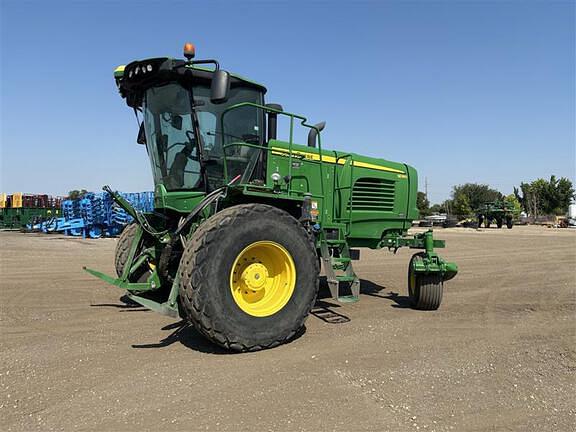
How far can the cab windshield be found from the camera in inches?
205

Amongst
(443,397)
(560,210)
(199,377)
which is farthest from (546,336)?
(560,210)

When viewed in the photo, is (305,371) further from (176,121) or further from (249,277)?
(176,121)

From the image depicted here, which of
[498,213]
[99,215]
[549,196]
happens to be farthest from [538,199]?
[99,215]

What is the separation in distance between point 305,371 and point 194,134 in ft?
10.1

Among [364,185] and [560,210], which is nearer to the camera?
[364,185]

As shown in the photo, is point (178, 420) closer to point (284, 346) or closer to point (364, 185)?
point (284, 346)

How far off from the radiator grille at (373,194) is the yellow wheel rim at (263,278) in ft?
8.03

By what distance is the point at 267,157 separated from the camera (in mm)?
5688

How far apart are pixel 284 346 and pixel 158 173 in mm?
2879

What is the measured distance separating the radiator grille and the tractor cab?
1857 millimetres

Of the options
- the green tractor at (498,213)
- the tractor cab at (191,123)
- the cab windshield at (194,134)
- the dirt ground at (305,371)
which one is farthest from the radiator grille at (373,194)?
the green tractor at (498,213)

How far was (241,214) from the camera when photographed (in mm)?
4305

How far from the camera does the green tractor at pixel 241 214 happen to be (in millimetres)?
4105

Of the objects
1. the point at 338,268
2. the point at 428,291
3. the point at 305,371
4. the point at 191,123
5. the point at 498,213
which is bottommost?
the point at 305,371
